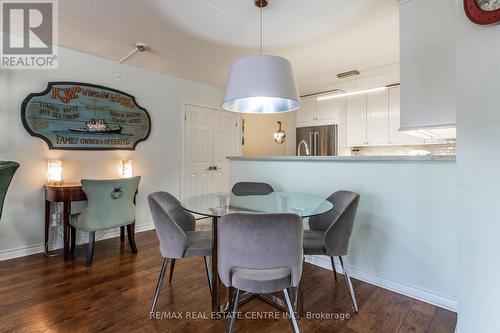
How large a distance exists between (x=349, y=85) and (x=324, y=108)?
629 mm

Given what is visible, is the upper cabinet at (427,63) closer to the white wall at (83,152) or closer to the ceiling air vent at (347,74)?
the ceiling air vent at (347,74)

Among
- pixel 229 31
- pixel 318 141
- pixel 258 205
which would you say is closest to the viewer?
pixel 258 205

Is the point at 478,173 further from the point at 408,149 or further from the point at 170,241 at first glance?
the point at 408,149

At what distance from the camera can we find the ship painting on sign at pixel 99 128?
10.6 feet

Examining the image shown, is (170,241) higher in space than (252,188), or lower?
lower

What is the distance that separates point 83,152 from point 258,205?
2609 mm

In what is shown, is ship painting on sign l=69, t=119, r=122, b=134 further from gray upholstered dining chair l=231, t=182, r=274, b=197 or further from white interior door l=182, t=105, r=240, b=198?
gray upholstered dining chair l=231, t=182, r=274, b=197

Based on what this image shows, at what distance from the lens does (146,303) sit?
1.91 metres

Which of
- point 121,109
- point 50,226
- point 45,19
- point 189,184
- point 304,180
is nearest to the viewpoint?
point 45,19

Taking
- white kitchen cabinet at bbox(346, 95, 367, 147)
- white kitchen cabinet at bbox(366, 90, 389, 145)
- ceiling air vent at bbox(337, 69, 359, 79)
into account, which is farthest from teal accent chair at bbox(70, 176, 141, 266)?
white kitchen cabinet at bbox(366, 90, 389, 145)

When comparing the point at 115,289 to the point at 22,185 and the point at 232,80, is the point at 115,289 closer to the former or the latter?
the point at 22,185

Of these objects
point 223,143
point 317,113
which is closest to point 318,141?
point 317,113

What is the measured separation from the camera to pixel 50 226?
299 centimetres

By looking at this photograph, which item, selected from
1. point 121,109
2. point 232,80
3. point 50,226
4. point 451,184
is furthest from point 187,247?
point 121,109
